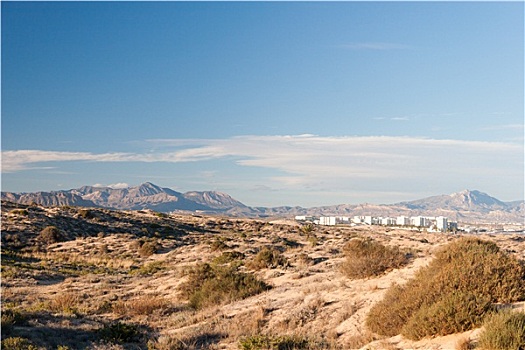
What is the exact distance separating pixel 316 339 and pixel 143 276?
66.6 ft

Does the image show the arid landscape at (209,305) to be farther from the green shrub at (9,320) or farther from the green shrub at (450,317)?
the green shrub at (450,317)

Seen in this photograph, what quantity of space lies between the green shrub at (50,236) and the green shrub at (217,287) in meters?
29.0

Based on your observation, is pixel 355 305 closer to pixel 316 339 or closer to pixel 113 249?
pixel 316 339

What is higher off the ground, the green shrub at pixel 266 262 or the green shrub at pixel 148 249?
the green shrub at pixel 266 262

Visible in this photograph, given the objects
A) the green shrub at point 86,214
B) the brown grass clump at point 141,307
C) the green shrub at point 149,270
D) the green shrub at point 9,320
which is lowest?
the green shrub at point 149,270

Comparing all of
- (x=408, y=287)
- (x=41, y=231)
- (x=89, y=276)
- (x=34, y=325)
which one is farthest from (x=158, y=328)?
(x=41, y=231)

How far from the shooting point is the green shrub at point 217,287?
1816 centimetres

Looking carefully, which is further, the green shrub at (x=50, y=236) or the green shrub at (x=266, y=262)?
the green shrub at (x=50, y=236)

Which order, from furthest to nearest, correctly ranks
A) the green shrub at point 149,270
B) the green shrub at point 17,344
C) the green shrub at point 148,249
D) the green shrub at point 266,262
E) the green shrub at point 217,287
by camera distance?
the green shrub at point 148,249
the green shrub at point 149,270
the green shrub at point 266,262
the green shrub at point 217,287
the green shrub at point 17,344

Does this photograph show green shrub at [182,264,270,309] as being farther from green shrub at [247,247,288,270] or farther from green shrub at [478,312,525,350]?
green shrub at [478,312,525,350]

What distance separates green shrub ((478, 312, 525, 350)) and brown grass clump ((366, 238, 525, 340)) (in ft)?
3.42

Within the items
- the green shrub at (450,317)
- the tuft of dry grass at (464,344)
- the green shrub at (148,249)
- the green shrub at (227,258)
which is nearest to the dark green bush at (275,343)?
the green shrub at (450,317)

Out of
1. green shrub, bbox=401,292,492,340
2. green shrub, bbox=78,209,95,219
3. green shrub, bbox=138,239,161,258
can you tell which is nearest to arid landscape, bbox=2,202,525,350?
green shrub, bbox=401,292,492,340

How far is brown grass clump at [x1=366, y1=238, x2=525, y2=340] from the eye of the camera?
955 cm
